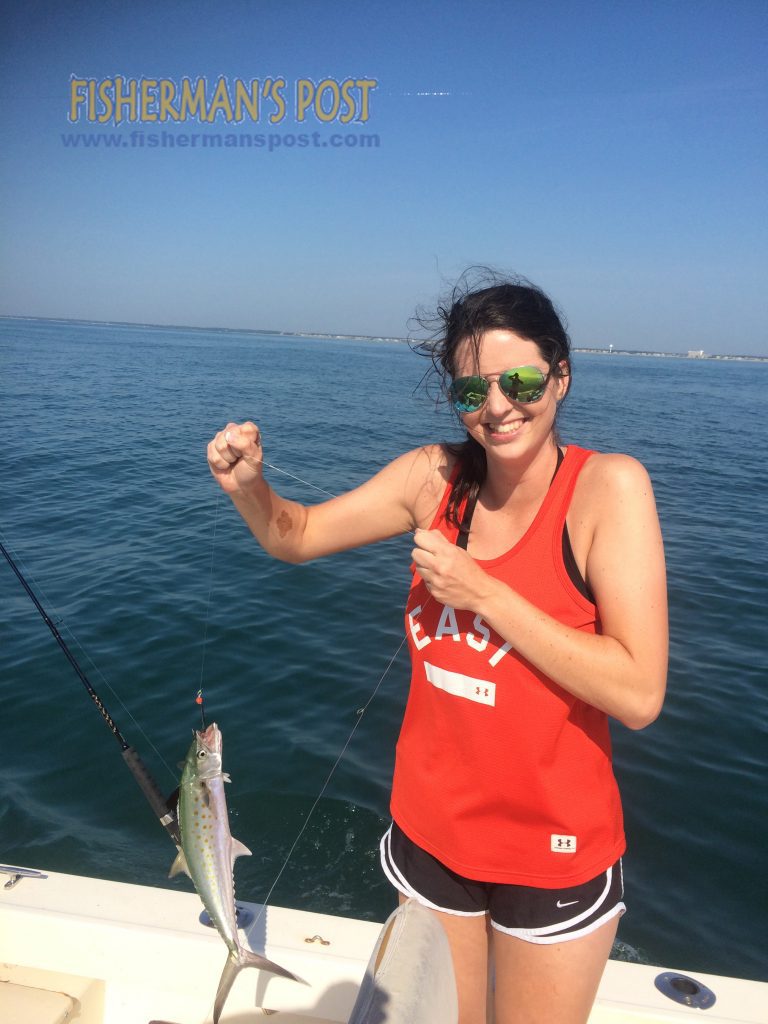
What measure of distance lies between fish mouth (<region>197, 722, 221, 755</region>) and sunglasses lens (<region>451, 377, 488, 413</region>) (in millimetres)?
1589

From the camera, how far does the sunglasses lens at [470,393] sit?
6.98ft

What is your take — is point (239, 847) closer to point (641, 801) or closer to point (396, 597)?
point (641, 801)

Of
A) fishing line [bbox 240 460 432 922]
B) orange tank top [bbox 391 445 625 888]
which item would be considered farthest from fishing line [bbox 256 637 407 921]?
orange tank top [bbox 391 445 625 888]

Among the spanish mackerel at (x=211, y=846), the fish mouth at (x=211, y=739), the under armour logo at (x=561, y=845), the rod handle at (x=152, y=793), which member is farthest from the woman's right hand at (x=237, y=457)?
the rod handle at (x=152, y=793)

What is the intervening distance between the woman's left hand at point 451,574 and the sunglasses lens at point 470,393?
17.7 inches

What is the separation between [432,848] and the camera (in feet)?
7.20

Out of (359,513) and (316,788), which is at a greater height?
(359,513)

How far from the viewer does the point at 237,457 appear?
7.63 ft

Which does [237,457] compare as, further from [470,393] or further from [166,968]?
[166,968]

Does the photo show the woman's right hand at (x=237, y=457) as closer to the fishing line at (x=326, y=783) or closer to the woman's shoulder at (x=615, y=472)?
→ the woman's shoulder at (x=615, y=472)

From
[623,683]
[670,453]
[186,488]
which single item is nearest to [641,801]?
[623,683]

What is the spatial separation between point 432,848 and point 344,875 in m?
2.98

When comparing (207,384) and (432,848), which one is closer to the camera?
(432,848)

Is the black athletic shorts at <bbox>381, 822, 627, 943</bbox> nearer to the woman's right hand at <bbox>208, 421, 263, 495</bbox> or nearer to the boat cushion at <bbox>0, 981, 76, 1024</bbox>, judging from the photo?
the woman's right hand at <bbox>208, 421, 263, 495</bbox>
